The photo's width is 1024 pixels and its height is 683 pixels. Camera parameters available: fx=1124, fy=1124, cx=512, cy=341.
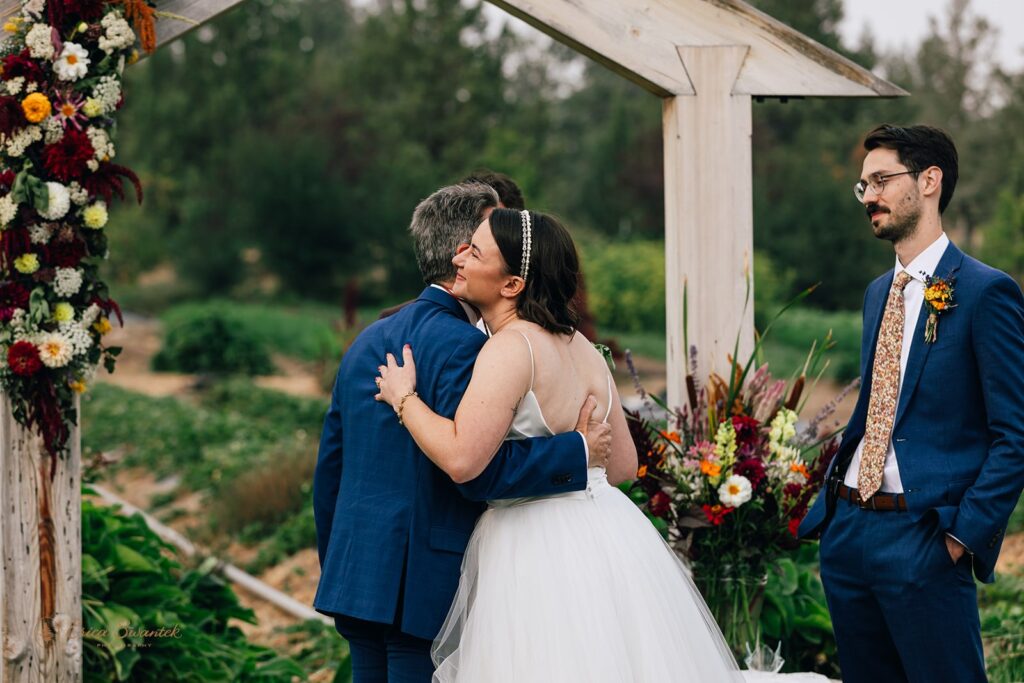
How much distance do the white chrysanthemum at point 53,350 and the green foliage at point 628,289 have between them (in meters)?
18.7

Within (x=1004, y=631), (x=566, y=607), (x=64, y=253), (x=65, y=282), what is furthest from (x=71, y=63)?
(x=1004, y=631)

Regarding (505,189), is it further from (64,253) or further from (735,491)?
(64,253)

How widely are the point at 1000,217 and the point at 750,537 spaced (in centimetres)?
1453

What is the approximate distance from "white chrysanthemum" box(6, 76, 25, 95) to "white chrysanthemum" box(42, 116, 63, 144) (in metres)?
0.14

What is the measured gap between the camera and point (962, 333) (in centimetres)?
336

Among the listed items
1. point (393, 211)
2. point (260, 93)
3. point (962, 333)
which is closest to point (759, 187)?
point (393, 211)

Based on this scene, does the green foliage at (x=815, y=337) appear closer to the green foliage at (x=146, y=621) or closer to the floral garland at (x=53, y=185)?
the green foliage at (x=146, y=621)

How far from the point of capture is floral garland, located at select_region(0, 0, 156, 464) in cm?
394

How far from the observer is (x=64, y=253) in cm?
404

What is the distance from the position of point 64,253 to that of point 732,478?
266cm

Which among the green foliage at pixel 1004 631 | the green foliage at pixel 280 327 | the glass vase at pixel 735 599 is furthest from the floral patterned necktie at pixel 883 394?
the green foliage at pixel 280 327

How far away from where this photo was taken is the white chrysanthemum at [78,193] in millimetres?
4020

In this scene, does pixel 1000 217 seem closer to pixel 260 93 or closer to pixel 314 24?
pixel 260 93

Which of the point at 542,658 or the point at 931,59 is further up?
the point at 931,59
